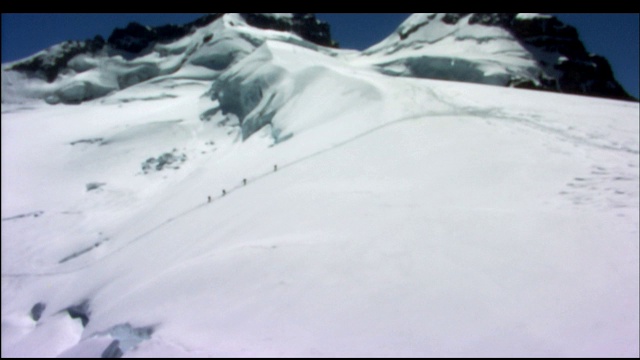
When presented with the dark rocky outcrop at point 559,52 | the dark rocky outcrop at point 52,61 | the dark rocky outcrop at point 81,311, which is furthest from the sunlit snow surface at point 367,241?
the dark rocky outcrop at point 52,61

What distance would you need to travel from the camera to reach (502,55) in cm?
4234

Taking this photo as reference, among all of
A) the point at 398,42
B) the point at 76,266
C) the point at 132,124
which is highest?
the point at 398,42

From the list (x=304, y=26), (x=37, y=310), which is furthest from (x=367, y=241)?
(x=304, y=26)

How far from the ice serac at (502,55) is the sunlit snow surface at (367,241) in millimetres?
20617

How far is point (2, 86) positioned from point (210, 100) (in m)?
35.9

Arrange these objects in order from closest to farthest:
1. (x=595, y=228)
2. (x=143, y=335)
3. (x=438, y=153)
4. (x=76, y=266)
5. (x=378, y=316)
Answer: (x=378, y=316) → (x=143, y=335) → (x=595, y=228) → (x=438, y=153) → (x=76, y=266)

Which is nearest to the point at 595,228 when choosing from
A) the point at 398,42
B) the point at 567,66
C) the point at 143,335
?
the point at 143,335

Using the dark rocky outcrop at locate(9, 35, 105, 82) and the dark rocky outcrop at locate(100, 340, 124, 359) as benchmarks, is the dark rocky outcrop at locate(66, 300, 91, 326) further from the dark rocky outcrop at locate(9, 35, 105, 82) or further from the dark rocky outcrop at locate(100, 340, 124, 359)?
the dark rocky outcrop at locate(9, 35, 105, 82)

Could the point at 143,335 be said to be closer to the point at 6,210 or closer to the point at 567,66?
the point at 6,210

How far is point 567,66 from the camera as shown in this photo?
44.8 metres

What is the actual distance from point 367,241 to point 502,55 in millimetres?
41662

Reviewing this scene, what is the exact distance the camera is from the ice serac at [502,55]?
3891cm

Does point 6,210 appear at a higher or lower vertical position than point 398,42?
lower

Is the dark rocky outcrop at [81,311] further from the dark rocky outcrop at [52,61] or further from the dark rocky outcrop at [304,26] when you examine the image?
the dark rocky outcrop at [304,26]
